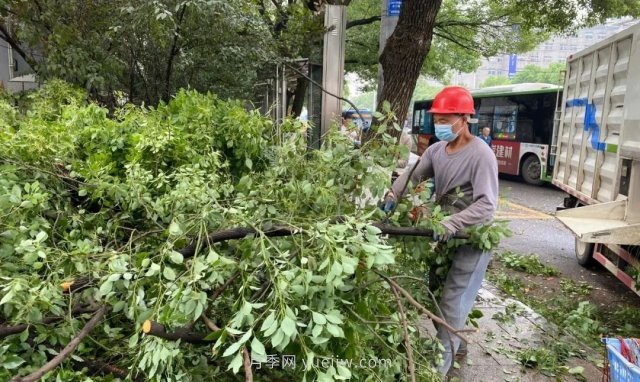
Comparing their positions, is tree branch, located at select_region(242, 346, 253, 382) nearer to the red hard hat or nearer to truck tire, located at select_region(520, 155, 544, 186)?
the red hard hat

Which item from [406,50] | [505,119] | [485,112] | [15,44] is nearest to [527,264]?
[406,50]

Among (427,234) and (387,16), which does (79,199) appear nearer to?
(427,234)

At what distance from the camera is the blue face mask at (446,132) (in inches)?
120

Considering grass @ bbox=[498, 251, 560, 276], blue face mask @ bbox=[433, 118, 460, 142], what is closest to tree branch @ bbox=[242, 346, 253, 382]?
blue face mask @ bbox=[433, 118, 460, 142]

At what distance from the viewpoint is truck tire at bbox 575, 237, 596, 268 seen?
636cm

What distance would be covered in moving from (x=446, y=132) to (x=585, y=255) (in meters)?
4.51

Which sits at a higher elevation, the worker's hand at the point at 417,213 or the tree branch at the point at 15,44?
the tree branch at the point at 15,44

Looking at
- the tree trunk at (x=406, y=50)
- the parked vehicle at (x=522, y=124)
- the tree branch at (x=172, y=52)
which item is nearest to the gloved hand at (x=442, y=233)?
the tree trunk at (x=406, y=50)

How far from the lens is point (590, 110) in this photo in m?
5.93

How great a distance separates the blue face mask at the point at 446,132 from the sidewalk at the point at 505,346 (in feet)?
4.49

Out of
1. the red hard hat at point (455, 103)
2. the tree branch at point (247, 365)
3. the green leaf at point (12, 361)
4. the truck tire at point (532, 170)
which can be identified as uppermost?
the red hard hat at point (455, 103)

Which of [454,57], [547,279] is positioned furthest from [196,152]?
[454,57]

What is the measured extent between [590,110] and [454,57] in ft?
37.3

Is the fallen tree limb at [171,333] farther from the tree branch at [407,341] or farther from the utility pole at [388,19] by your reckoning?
the utility pole at [388,19]
